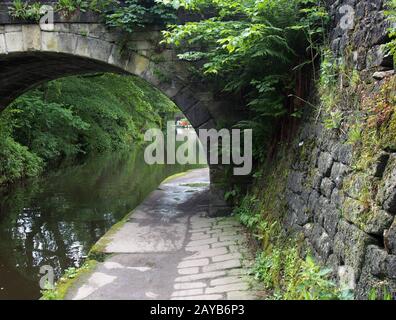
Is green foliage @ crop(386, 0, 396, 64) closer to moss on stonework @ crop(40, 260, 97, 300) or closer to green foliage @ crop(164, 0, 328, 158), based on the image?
green foliage @ crop(164, 0, 328, 158)

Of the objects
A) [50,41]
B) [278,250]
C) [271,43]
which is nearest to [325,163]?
[278,250]

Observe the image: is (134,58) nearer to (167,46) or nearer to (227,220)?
(167,46)

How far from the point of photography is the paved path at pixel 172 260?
13.4 ft

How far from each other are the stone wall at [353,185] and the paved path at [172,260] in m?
0.97

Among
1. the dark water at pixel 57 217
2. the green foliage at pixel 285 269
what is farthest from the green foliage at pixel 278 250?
the dark water at pixel 57 217

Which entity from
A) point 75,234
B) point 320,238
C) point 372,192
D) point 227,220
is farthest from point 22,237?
point 372,192

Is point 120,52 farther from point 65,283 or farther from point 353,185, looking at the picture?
point 353,185

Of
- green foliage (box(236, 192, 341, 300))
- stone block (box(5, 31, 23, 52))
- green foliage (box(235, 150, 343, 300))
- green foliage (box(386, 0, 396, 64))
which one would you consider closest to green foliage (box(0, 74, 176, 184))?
stone block (box(5, 31, 23, 52))

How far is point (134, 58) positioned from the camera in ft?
24.2

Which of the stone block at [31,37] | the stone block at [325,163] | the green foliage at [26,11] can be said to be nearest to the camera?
the stone block at [325,163]

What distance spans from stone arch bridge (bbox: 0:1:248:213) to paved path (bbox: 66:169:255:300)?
955 millimetres

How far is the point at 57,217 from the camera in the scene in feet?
29.8

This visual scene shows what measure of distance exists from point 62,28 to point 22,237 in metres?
3.86

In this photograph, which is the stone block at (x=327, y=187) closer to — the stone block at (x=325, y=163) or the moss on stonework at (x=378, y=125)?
the stone block at (x=325, y=163)
